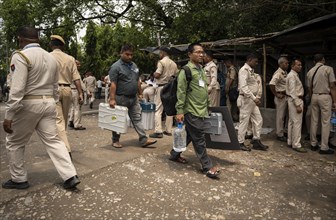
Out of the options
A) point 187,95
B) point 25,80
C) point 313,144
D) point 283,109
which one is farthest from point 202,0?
point 25,80

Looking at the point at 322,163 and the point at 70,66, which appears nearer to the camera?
the point at 70,66

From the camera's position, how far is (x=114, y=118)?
5512 millimetres

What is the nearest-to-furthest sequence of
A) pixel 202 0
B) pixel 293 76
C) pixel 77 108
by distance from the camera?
pixel 293 76 → pixel 77 108 → pixel 202 0

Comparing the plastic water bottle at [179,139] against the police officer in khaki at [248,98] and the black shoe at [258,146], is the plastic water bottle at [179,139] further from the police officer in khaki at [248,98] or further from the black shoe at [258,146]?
the black shoe at [258,146]

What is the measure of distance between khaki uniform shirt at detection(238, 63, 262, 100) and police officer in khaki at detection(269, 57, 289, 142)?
1011 mm

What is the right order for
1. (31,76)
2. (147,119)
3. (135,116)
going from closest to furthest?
(31,76), (135,116), (147,119)

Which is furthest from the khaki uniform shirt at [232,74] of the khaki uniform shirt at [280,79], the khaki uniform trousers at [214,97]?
the khaki uniform shirt at [280,79]

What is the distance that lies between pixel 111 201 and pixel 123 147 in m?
2.22

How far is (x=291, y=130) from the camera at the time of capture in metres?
6.71

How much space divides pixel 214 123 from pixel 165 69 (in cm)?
236

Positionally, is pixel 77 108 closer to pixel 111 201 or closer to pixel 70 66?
pixel 70 66

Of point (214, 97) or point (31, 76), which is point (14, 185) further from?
point (214, 97)

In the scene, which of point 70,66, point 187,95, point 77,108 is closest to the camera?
point 187,95

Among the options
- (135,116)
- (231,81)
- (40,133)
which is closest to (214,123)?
(135,116)
